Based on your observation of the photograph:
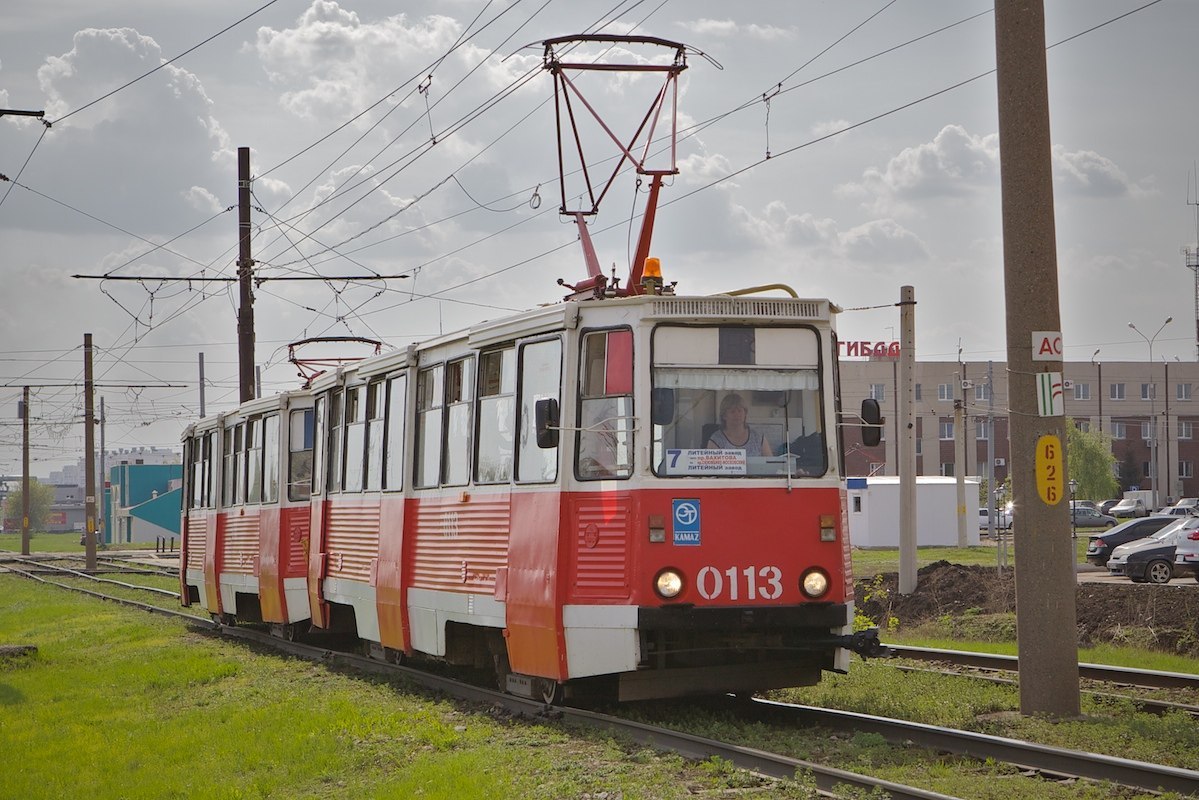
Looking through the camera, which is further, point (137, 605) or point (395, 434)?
point (137, 605)

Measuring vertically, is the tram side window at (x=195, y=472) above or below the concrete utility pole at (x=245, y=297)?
below

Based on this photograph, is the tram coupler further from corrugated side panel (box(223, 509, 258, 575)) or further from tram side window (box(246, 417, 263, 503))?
corrugated side panel (box(223, 509, 258, 575))

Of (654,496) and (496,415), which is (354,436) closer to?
(496,415)

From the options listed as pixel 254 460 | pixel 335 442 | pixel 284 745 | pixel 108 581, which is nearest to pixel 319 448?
pixel 335 442

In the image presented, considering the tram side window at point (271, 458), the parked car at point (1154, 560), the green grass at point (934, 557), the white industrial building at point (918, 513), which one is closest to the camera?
the tram side window at point (271, 458)

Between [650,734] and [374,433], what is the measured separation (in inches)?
244

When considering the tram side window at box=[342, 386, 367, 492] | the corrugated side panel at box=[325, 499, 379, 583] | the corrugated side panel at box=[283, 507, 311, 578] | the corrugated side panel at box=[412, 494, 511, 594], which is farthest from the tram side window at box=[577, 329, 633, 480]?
the corrugated side panel at box=[283, 507, 311, 578]

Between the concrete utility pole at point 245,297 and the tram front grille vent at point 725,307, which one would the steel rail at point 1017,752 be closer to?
the tram front grille vent at point 725,307

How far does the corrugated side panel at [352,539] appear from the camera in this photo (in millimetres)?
15188

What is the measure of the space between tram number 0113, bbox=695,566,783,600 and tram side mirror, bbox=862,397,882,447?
119 centimetres

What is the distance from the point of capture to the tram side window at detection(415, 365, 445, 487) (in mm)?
13570

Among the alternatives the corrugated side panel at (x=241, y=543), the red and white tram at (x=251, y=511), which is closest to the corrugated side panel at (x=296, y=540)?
the red and white tram at (x=251, y=511)

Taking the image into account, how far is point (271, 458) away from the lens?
19641mm

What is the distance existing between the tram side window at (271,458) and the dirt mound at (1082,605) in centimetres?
823
